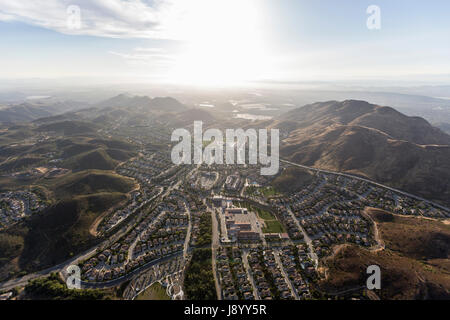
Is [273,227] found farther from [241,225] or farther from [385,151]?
[385,151]

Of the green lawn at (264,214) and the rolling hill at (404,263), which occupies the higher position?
the green lawn at (264,214)

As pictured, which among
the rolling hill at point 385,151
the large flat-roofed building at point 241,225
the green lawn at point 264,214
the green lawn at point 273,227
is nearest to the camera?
the large flat-roofed building at point 241,225

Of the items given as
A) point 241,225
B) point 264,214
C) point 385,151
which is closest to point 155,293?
point 241,225

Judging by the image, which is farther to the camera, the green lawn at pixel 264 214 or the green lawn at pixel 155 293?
the green lawn at pixel 264 214

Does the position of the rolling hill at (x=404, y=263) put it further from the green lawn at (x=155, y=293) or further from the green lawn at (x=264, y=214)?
the green lawn at (x=155, y=293)

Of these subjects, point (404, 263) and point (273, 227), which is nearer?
point (404, 263)

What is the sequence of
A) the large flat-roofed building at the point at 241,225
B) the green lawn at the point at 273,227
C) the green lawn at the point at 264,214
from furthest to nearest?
the green lawn at the point at 264,214 < the green lawn at the point at 273,227 < the large flat-roofed building at the point at 241,225

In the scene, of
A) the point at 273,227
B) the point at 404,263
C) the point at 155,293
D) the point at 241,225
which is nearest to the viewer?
the point at 155,293

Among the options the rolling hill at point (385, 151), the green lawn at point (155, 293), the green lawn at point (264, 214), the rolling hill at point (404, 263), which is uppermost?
the rolling hill at point (385, 151)

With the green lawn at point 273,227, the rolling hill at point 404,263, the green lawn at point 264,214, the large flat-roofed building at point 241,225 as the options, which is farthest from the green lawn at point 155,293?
the green lawn at point 264,214
